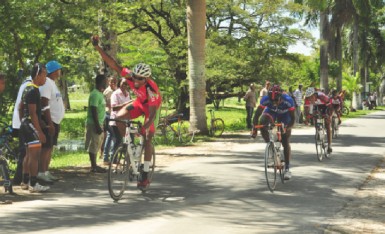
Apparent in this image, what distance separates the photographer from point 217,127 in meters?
21.9

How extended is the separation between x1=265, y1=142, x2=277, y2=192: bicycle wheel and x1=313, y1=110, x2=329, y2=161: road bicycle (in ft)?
15.0

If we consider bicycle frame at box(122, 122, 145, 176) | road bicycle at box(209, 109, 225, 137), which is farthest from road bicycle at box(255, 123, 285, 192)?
road bicycle at box(209, 109, 225, 137)

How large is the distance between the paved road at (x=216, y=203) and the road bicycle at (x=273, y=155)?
25 centimetres

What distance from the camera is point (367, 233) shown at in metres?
7.02

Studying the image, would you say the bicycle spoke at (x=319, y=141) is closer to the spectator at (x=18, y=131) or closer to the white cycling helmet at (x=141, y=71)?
the white cycling helmet at (x=141, y=71)

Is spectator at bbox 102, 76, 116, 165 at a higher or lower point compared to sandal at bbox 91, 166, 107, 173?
higher

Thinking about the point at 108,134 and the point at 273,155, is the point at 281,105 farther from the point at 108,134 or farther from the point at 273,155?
the point at 108,134

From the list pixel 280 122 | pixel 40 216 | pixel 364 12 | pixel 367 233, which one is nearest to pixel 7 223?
pixel 40 216

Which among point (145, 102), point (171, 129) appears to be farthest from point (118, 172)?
point (171, 129)

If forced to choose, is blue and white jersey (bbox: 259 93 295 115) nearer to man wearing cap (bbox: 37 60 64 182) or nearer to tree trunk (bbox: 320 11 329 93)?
man wearing cap (bbox: 37 60 64 182)

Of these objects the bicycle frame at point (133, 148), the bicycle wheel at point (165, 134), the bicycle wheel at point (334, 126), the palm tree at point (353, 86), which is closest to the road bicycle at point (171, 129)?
the bicycle wheel at point (165, 134)

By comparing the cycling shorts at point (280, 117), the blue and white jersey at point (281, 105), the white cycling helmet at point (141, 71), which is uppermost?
the white cycling helmet at point (141, 71)

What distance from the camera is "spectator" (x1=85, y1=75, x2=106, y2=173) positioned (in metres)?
11.5

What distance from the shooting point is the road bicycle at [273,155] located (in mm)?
9697
